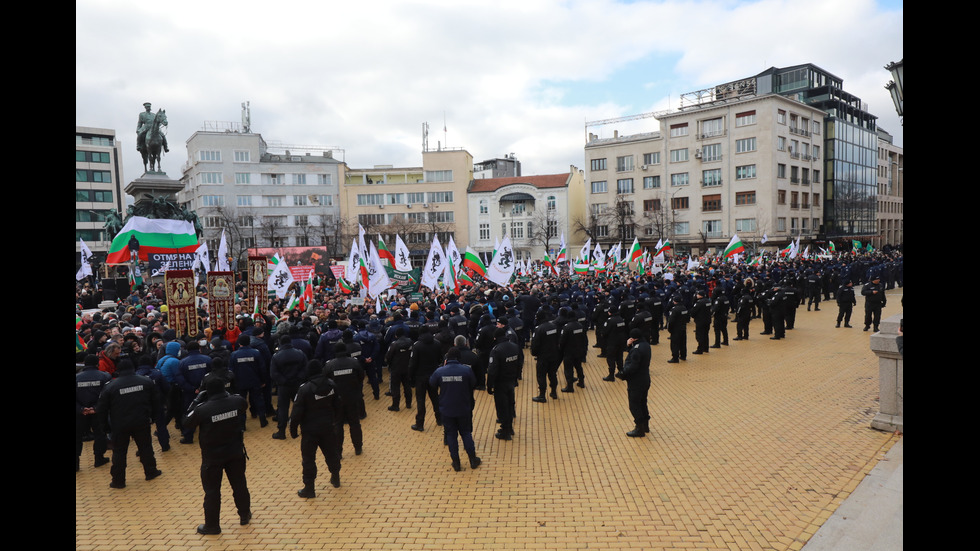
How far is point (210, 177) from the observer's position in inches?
2591

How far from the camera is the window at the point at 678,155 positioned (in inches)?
2434

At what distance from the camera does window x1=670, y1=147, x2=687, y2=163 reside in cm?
6181

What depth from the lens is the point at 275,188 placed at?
6750 centimetres

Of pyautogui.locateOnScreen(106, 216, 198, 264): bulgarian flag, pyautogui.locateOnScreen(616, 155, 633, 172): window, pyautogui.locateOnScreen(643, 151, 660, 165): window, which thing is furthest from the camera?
A: pyautogui.locateOnScreen(616, 155, 633, 172): window

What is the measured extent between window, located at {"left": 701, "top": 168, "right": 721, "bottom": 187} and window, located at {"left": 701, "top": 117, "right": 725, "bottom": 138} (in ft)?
12.7

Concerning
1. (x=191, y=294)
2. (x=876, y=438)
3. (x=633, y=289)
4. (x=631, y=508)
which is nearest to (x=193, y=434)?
(x=191, y=294)

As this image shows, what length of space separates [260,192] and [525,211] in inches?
1266

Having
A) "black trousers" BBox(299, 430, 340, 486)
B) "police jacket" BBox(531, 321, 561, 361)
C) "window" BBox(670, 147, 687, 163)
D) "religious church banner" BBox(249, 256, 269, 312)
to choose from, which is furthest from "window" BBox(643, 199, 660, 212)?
"black trousers" BBox(299, 430, 340, 486)

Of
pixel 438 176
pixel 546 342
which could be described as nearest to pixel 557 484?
pixel 546 342

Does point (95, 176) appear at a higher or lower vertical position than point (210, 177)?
higher

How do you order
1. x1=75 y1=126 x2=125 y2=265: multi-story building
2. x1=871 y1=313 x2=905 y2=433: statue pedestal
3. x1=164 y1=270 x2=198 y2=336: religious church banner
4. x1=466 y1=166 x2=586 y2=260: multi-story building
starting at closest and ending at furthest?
x1=871 y1=313 x2=905 y2=433: statue pedestal < x1=164 y1=270 x2=198 y2=336: religious church banner < x1=466 y1=166 x2=586 y2=260: multi-story building < x1=75 y1=126 x2=125 y2=265: multi-story building

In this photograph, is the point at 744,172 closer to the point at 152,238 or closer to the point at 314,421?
the point at 152,238

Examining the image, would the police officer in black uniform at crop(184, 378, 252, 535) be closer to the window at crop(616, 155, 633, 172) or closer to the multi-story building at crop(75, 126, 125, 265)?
the window at crop(616, 155, 633, 172)

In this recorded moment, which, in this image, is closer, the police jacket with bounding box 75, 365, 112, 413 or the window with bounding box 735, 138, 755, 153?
the police jacket with bounding box 75, 365, 112, 413
